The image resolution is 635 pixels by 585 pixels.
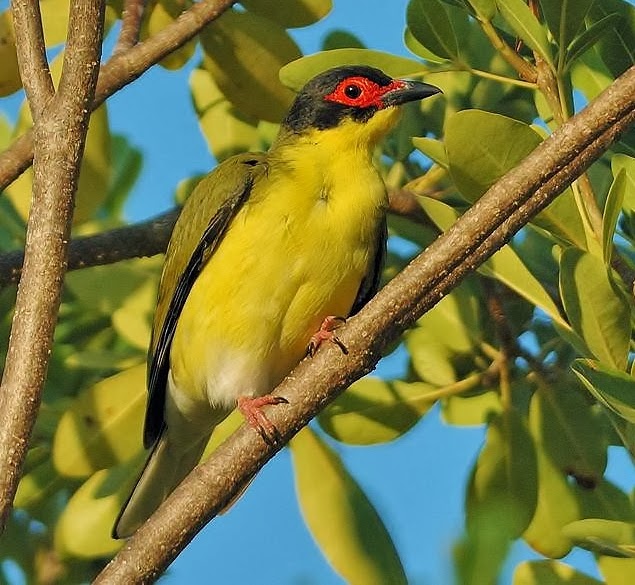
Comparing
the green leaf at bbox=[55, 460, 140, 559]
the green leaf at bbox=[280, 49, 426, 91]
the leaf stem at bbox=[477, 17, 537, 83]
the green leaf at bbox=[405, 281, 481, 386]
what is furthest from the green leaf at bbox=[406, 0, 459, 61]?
the green leaf at bbox=[55, 460, 140, 559]

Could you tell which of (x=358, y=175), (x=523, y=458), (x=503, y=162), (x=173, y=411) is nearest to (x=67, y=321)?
(x=173, y=411)

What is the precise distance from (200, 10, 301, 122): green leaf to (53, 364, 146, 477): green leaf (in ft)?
3.14

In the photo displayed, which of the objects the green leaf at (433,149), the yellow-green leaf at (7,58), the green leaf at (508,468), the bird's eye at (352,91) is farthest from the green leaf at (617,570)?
the yellow-green leaf at (7,58)

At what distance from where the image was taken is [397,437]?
3383mm

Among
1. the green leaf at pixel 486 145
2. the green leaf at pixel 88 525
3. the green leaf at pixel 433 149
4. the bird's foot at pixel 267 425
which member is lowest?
the bird's foot at pixel 267 425

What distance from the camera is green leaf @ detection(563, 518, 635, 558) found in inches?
91.0

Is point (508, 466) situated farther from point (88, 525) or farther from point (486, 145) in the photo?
point (88, 525)

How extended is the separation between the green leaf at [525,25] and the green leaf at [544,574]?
1.21m

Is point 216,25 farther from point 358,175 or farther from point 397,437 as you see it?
point 397,437

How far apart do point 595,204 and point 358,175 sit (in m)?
1.16

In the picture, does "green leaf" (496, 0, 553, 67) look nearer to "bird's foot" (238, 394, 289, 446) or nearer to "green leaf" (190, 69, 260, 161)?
"bird's foot" (238, 394, 289, 446)

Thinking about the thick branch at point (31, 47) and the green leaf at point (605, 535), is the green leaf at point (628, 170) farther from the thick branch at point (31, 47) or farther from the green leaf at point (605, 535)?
the thick branch at point (31, 47)

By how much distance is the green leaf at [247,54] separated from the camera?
3648mm

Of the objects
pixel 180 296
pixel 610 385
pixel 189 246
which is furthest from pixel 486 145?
pixel 180 296
